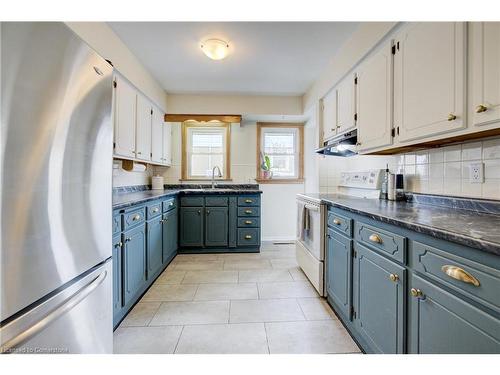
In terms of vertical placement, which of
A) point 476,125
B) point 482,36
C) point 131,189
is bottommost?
point 131,189

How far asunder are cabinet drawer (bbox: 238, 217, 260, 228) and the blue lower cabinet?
1.96 m

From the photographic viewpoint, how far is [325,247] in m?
2.14

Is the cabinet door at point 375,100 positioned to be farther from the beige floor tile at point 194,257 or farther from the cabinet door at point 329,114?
the beige floor tile at point 194,257

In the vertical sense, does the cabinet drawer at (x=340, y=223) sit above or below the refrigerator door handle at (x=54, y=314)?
above

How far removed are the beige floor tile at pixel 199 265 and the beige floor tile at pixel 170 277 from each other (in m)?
0.12

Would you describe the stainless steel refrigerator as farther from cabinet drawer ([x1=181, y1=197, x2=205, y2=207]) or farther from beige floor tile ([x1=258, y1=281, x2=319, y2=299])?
cabinet drawer ([x1=181, y1=197, x2=205, y2=207])

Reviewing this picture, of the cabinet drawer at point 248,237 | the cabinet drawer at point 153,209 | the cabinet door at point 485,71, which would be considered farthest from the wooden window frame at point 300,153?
the cabinet door at point 485,71

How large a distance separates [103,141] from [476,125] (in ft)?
5.67

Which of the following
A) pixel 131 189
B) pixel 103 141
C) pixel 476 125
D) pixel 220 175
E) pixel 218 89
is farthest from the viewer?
pixel 220 175

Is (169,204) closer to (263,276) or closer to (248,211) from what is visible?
(248,211)

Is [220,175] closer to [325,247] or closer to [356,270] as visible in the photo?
[325,247]

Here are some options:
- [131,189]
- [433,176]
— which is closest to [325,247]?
[433,176]

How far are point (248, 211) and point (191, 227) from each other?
0.86 metres

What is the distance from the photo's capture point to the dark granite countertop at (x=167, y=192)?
198 cm
